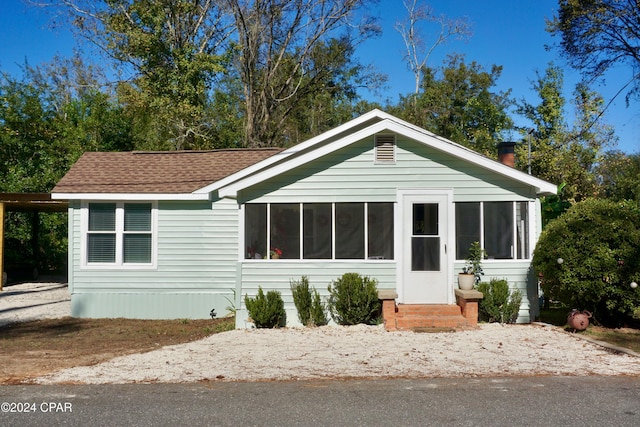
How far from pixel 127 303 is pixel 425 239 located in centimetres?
679

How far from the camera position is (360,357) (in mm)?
8195

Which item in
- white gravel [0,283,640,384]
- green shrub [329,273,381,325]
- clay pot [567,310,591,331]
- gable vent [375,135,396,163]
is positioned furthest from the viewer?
gable vent [375,135,396,163]

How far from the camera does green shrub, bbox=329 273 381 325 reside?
1073 centimetres

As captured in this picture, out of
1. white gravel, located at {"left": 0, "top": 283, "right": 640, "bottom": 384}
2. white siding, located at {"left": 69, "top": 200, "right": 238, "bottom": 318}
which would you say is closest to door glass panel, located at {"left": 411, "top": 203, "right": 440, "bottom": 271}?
white gravel, located at {"left": 0, "top": 283, "right": 640, "bottom": 384}

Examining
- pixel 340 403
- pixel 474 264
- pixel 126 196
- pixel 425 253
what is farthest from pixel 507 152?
pixel 340 403

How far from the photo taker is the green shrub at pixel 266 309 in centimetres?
1080

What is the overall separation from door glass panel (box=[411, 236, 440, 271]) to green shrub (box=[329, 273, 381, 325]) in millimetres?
962

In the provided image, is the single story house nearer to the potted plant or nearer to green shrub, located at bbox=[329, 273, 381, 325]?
the potted plant

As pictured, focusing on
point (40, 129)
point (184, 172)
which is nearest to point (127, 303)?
point (184, 172)

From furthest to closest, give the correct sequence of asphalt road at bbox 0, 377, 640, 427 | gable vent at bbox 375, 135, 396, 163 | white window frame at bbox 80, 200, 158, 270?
white window frame at bbox 80, 200, 158, 270, gable vent at bbox 375, 135, 396, 163, asphalt road at bbox 0, 377, 640, 427

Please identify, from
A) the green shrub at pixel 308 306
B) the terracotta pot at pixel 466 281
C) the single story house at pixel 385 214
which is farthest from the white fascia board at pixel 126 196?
the terracotta pot at pixel 466 281

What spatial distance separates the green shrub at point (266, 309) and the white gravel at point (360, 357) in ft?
0.94

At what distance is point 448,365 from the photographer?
25.0 ft

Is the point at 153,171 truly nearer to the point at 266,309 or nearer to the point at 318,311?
the point at 266,309
